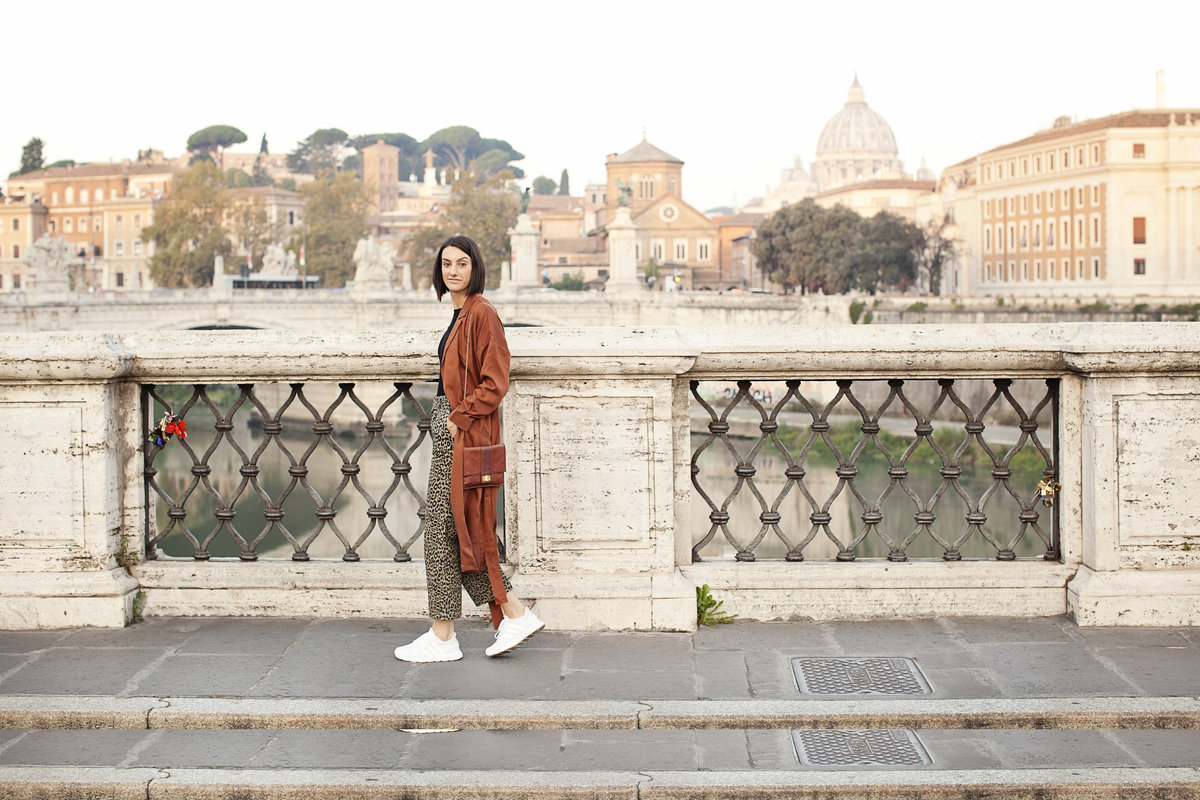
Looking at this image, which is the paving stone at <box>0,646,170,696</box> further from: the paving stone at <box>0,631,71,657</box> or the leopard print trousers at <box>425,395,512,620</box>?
the leopard print trousers at <box>425,395,512,620</box>

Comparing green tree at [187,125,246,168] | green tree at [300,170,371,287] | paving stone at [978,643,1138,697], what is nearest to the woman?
paving stone at [978,643,1138,697]

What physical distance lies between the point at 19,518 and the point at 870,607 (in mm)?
2606

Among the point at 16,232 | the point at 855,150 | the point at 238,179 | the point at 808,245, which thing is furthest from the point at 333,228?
the point at 855,150

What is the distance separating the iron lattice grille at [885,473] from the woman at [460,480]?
2.37ft

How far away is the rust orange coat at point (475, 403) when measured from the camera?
154 inches

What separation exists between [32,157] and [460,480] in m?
108

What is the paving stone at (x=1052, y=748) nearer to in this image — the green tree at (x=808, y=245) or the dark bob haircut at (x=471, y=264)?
the dark bob haircut at (x=471, y=264)

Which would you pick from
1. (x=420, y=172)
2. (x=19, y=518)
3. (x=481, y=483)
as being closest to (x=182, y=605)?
(x=19, y=518)

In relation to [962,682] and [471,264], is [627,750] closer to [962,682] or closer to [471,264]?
[962,682]

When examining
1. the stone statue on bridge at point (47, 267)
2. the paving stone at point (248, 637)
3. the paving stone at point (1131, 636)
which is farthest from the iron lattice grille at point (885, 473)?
the stone statue on bridge at point (47, 267)

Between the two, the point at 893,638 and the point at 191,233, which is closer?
the point at 893,638

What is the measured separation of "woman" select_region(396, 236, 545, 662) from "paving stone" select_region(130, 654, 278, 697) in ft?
1.32

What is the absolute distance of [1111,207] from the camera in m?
61.2

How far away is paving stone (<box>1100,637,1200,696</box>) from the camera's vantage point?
3.65 metres
